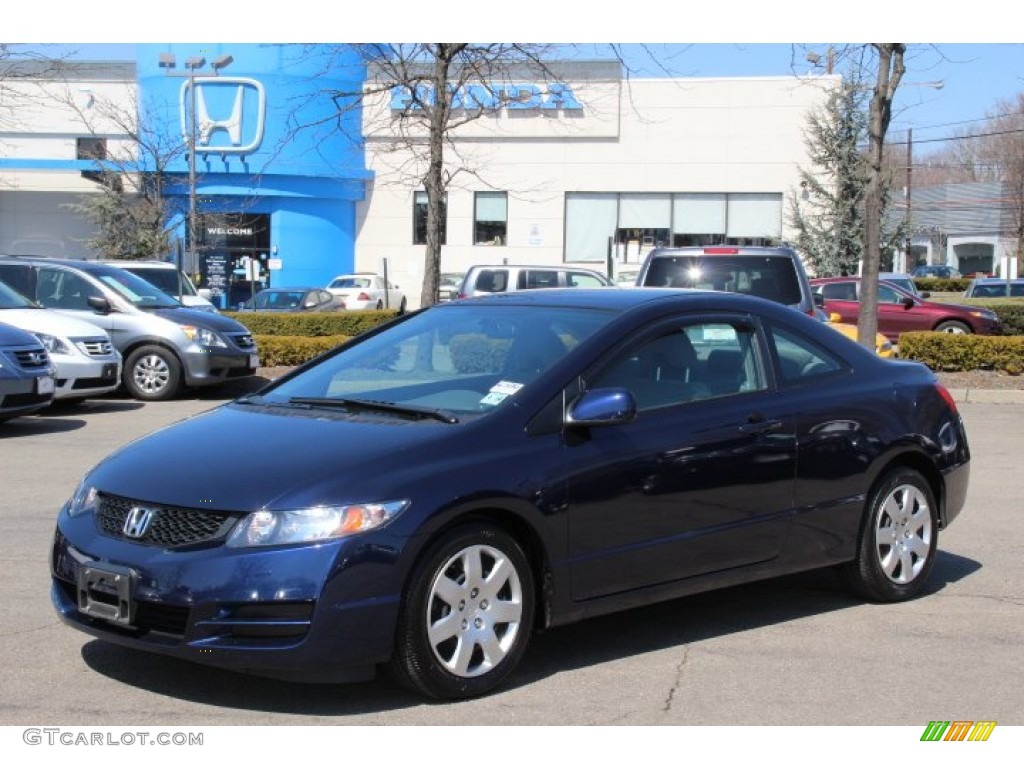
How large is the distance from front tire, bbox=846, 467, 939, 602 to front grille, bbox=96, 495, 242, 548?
3.29m

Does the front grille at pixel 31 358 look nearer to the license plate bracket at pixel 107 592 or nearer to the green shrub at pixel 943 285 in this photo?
the license plate bracket at pixel 107 592

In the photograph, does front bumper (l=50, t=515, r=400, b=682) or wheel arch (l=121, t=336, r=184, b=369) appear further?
wheel arch (l=121, t=336, r=184, b=369)

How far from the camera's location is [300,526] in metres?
4.52

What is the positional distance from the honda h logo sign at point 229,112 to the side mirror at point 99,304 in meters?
27.1

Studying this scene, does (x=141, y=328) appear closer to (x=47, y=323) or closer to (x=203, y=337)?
(x=203, y=337)

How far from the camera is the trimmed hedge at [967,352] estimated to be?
18.2m

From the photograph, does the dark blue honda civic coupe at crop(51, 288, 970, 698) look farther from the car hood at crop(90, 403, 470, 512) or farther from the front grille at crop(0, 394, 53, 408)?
the front grille at crop(0, 394, 53, 408)

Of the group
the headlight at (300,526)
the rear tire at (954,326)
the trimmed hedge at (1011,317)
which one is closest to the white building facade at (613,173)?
the trimmed hedge at (1011,317)

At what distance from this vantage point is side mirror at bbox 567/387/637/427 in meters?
5.17

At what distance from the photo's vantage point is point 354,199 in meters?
44.8

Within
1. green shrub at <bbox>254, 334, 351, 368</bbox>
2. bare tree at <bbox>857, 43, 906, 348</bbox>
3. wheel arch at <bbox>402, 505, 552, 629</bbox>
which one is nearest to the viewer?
wheel arch at <bbox>402, 505, 552, 629</bbox>

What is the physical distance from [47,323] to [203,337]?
2165 mm

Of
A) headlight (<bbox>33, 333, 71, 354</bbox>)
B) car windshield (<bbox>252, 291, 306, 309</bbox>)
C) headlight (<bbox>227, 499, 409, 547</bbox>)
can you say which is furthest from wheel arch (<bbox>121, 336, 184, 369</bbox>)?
car windshield (<bbox>252, 291, 306, 309</bbox>)

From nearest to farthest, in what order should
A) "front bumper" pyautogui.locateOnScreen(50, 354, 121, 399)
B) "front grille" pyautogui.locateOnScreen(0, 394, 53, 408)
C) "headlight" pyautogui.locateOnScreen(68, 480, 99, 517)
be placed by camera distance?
"headlight" pyautogui.locateOnScreen(68, 480, 99, 517) < "front grille" pyautogui.locateOnScreen(0, 394, 53, 408) < "front bumper" pyautogui.locateOnScreen(50, 354, 121, 399)
